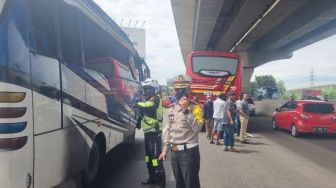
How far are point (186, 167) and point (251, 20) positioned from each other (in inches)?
754

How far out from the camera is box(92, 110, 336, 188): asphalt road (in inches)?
→ 296

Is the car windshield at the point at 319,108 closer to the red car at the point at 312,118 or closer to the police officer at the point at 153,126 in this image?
the red car at the point at 312,118

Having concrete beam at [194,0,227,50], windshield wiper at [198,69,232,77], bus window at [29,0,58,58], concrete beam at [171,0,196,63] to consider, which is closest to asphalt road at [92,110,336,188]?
bus window at [29,0,58,58]

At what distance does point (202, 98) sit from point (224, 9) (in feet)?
22.8

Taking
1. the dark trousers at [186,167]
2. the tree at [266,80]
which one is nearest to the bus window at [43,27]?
the dark trousers at [186,167]

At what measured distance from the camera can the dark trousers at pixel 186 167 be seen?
4.67 meters

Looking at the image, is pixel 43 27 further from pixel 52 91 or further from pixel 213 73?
pixel 213 73

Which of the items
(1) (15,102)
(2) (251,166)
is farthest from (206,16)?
(1) (15,102)

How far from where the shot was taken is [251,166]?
9250 mm

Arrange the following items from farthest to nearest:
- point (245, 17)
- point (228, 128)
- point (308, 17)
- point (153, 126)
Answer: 1. point (308, 17)
2. point (245, 17)
3. point (228, 128)
4. point (153, 126)

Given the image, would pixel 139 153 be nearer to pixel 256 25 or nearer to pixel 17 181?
pixel 17 181

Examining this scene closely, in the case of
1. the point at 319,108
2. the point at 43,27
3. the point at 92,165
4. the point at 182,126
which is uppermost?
the point at 43,27

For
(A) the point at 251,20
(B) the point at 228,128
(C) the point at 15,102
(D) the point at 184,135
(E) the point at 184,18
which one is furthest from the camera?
(E) the point at 184,18

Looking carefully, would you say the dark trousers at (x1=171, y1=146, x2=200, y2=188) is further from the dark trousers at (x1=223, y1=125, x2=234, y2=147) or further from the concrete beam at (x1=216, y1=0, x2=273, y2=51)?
the concrete beam at (x1=216, y1=0, x2=273, y2=51)
